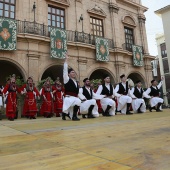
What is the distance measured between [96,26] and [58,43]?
178 inches

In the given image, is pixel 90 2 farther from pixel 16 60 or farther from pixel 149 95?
pixel 149 95

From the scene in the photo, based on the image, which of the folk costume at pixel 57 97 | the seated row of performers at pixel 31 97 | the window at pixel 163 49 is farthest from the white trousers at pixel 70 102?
the window at pixel 163 49

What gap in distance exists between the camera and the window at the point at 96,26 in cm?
1471

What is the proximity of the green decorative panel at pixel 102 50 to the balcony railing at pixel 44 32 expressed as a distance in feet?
1.68

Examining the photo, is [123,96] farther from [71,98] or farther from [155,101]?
[71,98]

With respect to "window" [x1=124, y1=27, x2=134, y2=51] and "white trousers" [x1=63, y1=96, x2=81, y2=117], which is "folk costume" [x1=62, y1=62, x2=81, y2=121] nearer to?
"white trousers" [x1=63, y1=96, x2=81, y2=117]

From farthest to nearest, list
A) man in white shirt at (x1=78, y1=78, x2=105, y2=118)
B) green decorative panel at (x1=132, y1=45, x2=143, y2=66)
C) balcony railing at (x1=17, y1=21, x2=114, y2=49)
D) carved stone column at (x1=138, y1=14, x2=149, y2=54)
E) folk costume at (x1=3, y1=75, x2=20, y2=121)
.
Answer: carved stone column at (x1=138, y1=14, x2=149, y2=54) < green decorative panel at (x1=132, y1=45, x2=143, y2=66) < balcony railing at (x1=17, y1=21, x2=114, y2=49) < folk costume at (x1=3, y1=75, x2=20, y2=121) < man in white shirt at (x1=78, y1=78, x2=105, y2=118)

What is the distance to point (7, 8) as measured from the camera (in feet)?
36.8

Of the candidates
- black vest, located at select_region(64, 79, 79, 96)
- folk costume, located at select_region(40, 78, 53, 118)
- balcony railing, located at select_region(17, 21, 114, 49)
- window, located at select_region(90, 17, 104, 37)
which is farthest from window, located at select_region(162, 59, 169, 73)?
black vest, located at select_region(64, 79, 79, 96)

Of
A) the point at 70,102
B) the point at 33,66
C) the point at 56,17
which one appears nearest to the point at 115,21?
the point at 56,17

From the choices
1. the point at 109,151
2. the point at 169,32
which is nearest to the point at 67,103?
the point at 109,151

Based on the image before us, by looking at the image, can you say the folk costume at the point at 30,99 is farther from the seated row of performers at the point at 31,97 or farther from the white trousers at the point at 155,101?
the white trousers at the point at 155,101

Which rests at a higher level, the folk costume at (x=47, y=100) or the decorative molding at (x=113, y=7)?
the decorative molding at (x=113, y=7)

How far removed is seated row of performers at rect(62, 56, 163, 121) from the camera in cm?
→ 546
